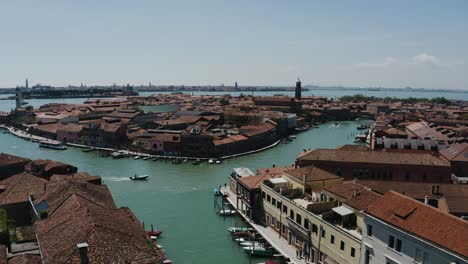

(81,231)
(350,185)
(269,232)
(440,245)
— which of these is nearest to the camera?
(440,245)

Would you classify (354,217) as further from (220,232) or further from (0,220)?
(0,220)

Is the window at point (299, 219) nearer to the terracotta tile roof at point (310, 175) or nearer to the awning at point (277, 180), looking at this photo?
the terracotta tile roof at point (310, 175)

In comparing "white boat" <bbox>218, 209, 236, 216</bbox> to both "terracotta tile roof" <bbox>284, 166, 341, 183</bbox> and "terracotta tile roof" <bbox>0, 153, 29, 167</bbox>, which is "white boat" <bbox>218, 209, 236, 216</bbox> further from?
"terracotta tile roof" <bbox>0, 153, 29, 167</bbox>

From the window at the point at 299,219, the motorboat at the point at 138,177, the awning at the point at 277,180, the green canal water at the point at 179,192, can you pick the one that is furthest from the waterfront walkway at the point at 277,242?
the motorboat at the point at 138,177

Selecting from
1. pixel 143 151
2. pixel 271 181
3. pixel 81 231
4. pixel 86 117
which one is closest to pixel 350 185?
pixel 271 181

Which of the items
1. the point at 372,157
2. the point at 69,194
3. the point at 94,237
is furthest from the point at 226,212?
the point at 94,237

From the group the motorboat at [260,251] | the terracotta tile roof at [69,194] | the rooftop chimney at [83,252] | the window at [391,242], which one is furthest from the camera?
the motorboat at [260,251]

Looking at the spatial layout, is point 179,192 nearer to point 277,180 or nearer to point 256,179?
point 256,179
